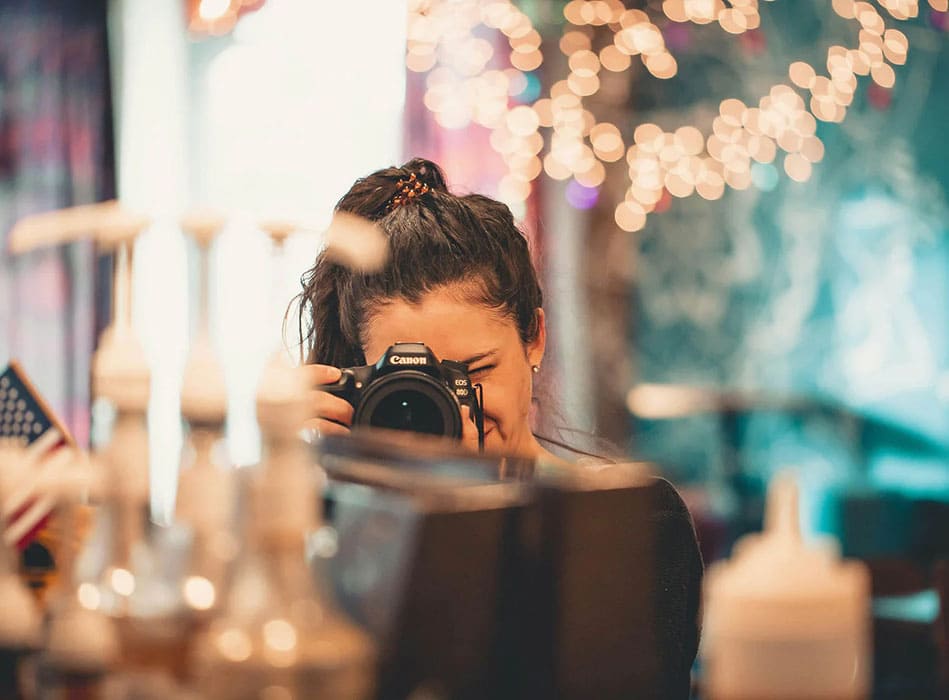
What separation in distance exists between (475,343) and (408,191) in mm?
254

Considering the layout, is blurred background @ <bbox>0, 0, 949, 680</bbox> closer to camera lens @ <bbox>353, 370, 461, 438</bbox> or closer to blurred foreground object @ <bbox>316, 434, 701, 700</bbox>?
camera lens @ <bbox>353, 370, 461, 438</bbox>

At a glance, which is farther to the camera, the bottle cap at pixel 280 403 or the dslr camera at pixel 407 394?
the dslr camera at pixel 407 394

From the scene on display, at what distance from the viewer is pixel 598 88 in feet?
13.9

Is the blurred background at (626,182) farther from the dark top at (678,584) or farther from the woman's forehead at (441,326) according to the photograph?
the dark top at (678,584)

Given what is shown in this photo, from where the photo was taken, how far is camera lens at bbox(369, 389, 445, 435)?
1.05m

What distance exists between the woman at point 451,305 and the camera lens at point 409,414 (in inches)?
1.8

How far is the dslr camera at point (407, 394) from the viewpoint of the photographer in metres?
1.04

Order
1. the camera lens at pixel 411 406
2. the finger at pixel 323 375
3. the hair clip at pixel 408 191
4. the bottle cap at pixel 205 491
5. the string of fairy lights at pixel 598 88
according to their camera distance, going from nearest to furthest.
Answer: the bottle cap at pixel 205 491, the camera lens at pixel 411 406, the finger at pixel 323 375, the hair clip at pixel 408 191, the string of fairy lights at pixel 598 88

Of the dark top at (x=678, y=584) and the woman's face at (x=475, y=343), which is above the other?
the woman's face at (x=475, y=343)

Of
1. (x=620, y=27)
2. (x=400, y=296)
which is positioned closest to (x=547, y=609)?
(x=400, y=296)

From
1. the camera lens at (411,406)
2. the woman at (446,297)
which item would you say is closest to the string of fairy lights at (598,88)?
the woman at (446,297)

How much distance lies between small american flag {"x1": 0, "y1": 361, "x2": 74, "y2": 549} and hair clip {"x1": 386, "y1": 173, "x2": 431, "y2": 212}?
58 centimetres

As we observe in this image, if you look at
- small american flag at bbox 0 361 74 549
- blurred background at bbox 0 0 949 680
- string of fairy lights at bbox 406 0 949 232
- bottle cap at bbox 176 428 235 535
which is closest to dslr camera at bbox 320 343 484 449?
small american flag at bbox 0 361 74 549

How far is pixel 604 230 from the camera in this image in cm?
434
